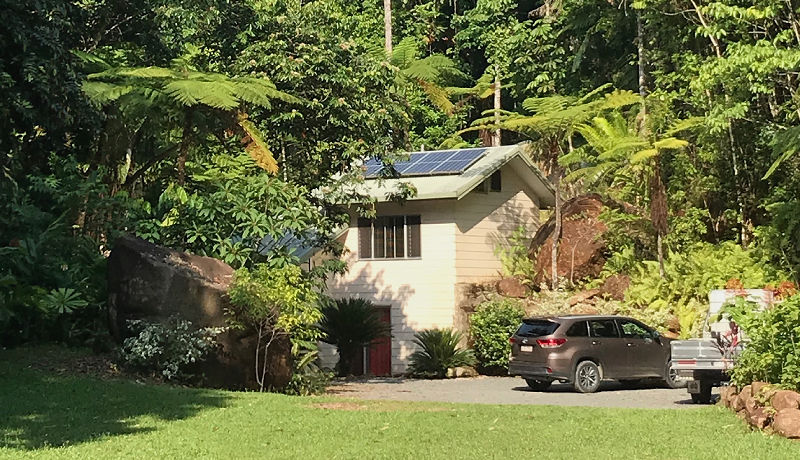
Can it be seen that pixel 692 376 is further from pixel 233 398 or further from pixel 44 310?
pixel 44 310

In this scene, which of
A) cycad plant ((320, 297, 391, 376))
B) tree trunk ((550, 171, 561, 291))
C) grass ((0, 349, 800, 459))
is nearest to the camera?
grass ((0, 349, 800, 459))

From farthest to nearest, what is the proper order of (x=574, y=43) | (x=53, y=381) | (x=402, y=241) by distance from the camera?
(x=574, y=43), (x=402, y=241), (x=53, y=381)

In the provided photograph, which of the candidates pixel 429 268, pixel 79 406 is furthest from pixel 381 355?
pixel 79 406

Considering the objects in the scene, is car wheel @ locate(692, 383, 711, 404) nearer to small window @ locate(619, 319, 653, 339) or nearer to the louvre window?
small window @ locate(619, 319, 653, 339)

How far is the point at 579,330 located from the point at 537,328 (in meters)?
0.86

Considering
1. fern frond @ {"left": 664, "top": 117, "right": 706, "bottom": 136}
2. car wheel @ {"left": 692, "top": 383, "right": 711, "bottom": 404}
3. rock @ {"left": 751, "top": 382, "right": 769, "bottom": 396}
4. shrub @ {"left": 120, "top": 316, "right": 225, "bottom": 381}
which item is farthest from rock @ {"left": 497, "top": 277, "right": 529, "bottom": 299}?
rock @ {"left": 751, "top": 382, "right": 769, "bottom": 396}

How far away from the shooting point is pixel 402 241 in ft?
107

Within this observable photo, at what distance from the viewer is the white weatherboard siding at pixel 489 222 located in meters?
32.3

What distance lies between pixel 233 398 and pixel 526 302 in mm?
15037

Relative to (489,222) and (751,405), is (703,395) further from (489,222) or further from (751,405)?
(489,222)

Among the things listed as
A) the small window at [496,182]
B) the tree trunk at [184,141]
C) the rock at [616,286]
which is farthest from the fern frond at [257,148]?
the small window at [496,182]

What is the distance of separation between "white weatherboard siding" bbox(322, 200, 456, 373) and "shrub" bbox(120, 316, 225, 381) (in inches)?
503

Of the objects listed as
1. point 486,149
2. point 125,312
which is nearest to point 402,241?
point 486,149

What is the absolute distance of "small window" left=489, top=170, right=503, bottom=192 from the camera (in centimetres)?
3331
